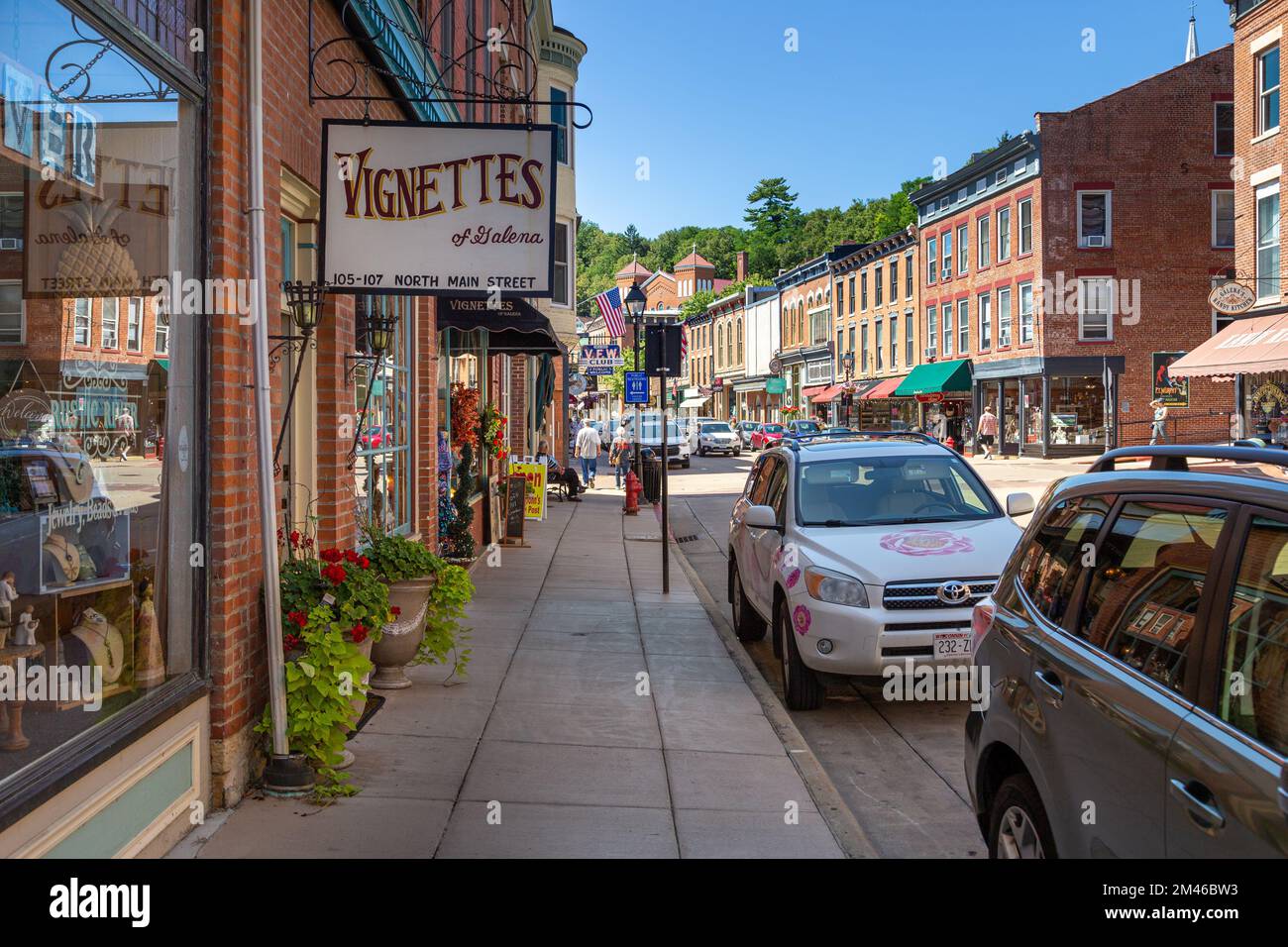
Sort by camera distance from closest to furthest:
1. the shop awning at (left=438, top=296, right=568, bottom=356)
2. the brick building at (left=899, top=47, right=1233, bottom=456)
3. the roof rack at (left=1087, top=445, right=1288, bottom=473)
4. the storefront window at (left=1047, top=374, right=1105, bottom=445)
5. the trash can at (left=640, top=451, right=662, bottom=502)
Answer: the roof rack at (left=1087, top=445, right=1288, bottom=473)
the shop awning at (left=438, top=296, right=568, bottom=356)
the trash can at (left=640, top=451, right=662, bottom=502)
the brick building at (left=899, top=47, right=1233, bottom=456)
the storefront window at (left=1047, top=374, right=1105, bottom=445)

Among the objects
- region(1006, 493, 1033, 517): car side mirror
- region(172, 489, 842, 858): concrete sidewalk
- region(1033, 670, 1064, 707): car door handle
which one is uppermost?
region(1006, 493, 1033, 517): car side mirror

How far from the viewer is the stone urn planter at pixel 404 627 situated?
7.14m

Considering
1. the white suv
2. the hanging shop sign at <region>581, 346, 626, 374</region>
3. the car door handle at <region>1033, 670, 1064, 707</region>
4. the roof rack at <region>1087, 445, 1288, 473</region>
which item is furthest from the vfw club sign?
the hanging shop sign at <region>581, 346, 626, 374</region>

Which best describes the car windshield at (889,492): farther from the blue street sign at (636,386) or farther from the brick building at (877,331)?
the brick building at (877,331)

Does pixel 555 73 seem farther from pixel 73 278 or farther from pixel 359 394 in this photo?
pixel 73 278


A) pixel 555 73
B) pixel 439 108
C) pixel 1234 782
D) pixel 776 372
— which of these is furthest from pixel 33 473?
pixel 776 372

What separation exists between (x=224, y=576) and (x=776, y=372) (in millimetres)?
68756

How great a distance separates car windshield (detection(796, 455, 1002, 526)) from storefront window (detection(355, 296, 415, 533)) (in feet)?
11.1

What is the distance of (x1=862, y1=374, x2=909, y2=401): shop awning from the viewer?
5156 centimetres

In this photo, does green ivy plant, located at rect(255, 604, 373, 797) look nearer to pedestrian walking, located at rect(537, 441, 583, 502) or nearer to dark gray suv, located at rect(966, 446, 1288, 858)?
dark gray suv, located at rect(966, 446, 1288, 858)

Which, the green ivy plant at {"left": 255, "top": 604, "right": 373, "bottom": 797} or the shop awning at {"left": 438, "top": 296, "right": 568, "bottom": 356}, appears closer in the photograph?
the green ivy plant at {"left": 255, "top": 604, "right": 373, "bottom": 797}

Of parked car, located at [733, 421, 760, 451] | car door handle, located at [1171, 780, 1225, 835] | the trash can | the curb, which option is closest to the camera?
car door handle, located at [1171, 780, 1225, 835]

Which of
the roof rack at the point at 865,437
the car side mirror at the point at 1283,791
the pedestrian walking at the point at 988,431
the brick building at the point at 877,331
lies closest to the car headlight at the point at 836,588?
the roof rack at the point at 865,437

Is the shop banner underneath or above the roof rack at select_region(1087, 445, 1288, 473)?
underneath
